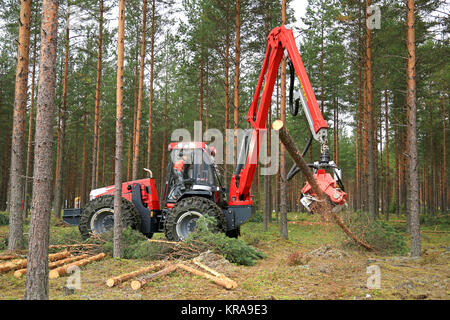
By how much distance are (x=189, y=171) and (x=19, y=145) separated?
456 centimetres

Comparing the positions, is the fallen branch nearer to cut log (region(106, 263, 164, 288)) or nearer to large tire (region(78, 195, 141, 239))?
cut log (region(106, 263, 164, 288))

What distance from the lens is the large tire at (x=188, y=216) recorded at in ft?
29.9

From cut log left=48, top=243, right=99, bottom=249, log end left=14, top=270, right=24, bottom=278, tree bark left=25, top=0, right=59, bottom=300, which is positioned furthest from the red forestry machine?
tree bark left=25, top=0, right=59, bottom=300

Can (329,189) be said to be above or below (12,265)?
above

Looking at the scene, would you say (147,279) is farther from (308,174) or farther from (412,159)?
(412,159)

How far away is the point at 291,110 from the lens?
24.8ft

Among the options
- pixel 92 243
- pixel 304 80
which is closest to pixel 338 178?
pixel 304 80

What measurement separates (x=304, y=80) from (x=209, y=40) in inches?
454

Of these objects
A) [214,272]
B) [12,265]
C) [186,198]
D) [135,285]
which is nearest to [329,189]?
[214,272]

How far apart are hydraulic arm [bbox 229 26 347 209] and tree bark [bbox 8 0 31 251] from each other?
18.8 ft

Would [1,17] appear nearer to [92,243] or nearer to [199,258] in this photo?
[92,243]

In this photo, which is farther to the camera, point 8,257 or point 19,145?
point 19,145

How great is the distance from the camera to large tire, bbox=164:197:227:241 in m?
9.10

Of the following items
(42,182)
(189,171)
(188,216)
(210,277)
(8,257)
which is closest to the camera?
(42,182)
